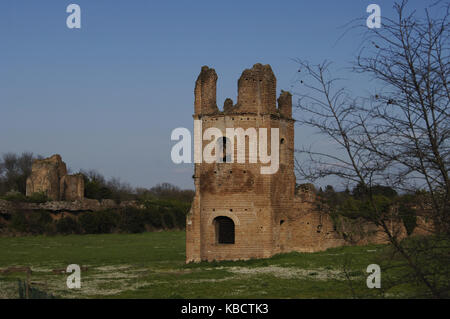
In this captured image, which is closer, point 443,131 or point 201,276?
point 443,131

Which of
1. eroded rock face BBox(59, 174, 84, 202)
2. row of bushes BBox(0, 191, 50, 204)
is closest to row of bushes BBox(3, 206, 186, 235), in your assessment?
row of bushes BBox(0, 191, 50, 204)

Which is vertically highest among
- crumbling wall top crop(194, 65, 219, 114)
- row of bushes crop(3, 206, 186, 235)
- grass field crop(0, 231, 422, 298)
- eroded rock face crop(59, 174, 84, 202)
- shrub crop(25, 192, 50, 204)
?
crumbling wall top crop(194, 65, 219, 114)

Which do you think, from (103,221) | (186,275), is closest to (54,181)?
(103,221)

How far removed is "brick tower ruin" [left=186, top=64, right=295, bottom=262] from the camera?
78.7ft

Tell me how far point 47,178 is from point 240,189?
3622cm

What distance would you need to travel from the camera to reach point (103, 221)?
5044 cm

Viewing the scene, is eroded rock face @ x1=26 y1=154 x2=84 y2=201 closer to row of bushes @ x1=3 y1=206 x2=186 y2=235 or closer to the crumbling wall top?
row of bushes @ x1=3 y1=206 x2=186 y2=235

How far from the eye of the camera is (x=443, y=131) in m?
6.80

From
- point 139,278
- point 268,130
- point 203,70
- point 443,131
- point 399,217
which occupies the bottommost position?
point 139,278

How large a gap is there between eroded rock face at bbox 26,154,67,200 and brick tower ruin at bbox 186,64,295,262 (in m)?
33.8

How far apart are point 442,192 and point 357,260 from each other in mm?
16084

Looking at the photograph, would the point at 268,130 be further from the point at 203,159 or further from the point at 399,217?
the point at 399,217

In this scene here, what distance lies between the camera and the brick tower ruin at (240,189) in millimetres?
23984
